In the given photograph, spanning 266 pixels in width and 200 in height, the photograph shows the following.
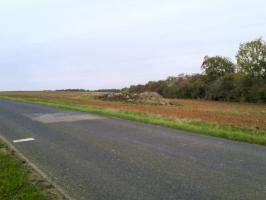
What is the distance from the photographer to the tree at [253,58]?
54844 millimetres

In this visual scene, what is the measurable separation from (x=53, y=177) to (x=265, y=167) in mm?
4412

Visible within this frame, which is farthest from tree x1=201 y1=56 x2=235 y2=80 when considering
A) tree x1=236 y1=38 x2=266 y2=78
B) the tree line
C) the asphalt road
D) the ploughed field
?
the asphalt road

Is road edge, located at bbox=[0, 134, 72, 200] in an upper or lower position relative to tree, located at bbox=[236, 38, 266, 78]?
lower

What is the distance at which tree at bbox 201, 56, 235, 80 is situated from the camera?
7206 cm

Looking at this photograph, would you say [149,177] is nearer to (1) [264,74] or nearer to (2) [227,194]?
(2) [227,194]

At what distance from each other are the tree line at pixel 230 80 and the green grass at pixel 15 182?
4810 cm

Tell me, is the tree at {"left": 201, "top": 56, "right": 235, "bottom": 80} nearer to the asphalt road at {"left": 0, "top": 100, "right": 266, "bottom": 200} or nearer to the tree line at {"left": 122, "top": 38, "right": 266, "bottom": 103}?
the tree line at {"left": 122, "top": 38, "right": 266, "bottom": 103}

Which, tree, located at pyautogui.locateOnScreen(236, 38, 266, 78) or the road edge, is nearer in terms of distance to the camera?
the road edge

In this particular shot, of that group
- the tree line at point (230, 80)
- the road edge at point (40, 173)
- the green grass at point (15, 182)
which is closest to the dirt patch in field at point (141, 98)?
the tree line at point (230, 80)

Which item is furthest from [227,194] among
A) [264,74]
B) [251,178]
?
[264,74]

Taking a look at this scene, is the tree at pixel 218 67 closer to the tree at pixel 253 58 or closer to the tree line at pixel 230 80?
the tree line at pixel 230 80

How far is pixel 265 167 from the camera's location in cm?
752

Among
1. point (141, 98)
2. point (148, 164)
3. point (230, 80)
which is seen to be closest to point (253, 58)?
point (230, 80)

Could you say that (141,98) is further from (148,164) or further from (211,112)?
(148,164)
